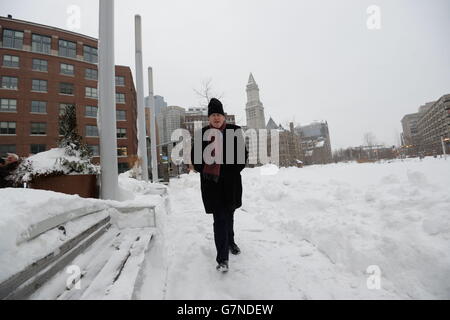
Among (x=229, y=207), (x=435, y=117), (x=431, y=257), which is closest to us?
(x=431, y=257)

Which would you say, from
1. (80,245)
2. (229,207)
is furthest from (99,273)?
(229,207)

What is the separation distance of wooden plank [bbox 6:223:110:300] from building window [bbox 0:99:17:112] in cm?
4416

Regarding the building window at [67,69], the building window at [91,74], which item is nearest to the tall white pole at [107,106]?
the building window at [91,74]

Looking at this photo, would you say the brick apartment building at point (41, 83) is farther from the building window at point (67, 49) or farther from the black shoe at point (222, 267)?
the black shoe at point (222, 267)

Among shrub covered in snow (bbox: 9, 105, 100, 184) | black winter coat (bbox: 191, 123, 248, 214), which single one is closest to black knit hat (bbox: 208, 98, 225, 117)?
black winter coat (bbox: 191, 123, 248, 214)

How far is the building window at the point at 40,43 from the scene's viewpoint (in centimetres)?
3528

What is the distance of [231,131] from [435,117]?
188ft

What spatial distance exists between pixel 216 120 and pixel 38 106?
4401cm

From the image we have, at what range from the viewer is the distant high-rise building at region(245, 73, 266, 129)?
3661 inches

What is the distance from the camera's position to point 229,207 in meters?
2.64

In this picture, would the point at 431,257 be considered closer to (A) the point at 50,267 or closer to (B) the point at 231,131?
(B) the point at 231,131

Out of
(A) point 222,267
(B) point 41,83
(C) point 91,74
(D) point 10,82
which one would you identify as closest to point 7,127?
(D) point 10,82

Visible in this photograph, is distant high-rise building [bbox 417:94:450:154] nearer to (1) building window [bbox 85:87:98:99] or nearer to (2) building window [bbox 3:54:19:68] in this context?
(1) building window [bbox 85:87:98:99]

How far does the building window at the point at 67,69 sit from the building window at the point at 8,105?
8.38 metres
